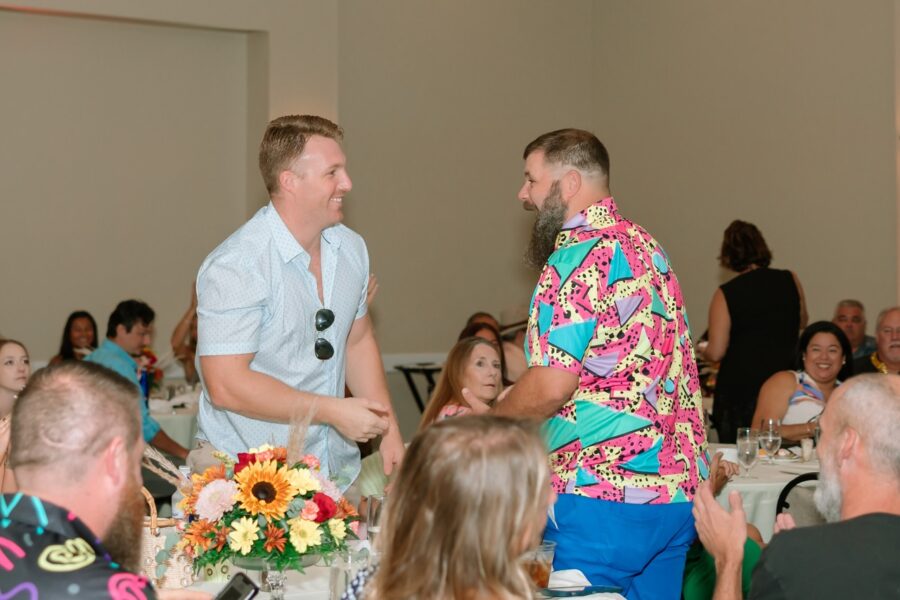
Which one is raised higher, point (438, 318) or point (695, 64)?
point (695, 64)

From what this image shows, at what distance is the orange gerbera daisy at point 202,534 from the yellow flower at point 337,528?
23 cm

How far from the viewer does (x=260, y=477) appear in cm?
238

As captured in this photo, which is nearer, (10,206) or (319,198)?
(319,198)

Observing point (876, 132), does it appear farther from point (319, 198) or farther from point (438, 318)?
point (319, 198)

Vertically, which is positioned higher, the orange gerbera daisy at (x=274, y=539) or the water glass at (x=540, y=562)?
the orange gerbera daisy at (x=274, y=539)

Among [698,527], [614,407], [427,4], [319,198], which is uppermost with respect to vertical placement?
[427,4]

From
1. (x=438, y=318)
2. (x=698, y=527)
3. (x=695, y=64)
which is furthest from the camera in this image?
(x=438, y=318)

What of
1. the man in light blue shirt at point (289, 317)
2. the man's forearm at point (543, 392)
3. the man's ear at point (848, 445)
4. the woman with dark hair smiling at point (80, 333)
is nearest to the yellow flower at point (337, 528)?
the man in light blue shirt at point (289, 317)

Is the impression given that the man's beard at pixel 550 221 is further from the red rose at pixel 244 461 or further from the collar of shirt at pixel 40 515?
the collar of shirt at pixel 40 515

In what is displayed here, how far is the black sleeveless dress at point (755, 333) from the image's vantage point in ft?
21.7

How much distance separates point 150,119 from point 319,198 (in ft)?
21.7

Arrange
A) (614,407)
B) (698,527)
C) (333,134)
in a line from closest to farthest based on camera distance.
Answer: (698,527) → (614,407) → (333,134)

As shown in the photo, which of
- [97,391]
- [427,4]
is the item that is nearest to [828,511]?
[97,391]

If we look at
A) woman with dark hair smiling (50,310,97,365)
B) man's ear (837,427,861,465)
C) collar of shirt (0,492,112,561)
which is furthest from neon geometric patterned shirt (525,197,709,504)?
woman with dark hair smiling (50,310,97,365)
